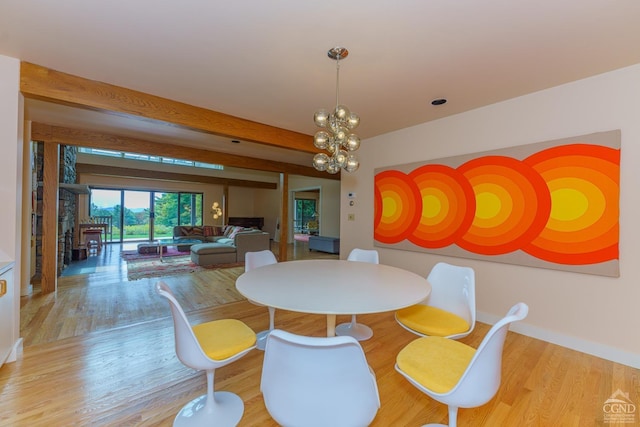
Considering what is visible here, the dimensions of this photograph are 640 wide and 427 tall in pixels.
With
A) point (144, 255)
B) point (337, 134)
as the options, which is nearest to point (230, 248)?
point (144, 255)

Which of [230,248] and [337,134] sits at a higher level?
[337,134]

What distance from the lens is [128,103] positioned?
2582mm

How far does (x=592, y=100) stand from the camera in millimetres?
2328

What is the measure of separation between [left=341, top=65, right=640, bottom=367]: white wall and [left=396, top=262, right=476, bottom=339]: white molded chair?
1248 millimetres

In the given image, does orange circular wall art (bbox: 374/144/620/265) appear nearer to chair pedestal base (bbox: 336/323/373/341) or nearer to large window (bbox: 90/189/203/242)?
chair pedestal base (bbox: 336/323/373/341)

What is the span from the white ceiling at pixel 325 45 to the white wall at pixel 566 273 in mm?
190

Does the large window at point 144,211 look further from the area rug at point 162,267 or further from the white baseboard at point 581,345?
the white baseboard at point 581,345

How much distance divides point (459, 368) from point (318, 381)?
0.83m

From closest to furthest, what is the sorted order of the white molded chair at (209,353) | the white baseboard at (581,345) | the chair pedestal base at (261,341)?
the white molded chair at (209,353), the white baseboard at (581,345), the chair pedestal base at (261,341)

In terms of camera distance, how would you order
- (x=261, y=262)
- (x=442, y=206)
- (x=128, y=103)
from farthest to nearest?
(x=442, y=206) → (x=261, y=262) → (x=128, y=103)

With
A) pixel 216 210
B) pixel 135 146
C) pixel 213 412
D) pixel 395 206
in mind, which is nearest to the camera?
pixel 213 412

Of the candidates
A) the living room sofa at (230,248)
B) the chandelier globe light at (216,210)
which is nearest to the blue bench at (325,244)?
the living room sofa at (230,248)

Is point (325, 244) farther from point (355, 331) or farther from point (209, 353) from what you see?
point (209, 353)

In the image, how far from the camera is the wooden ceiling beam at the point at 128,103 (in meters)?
2.19
